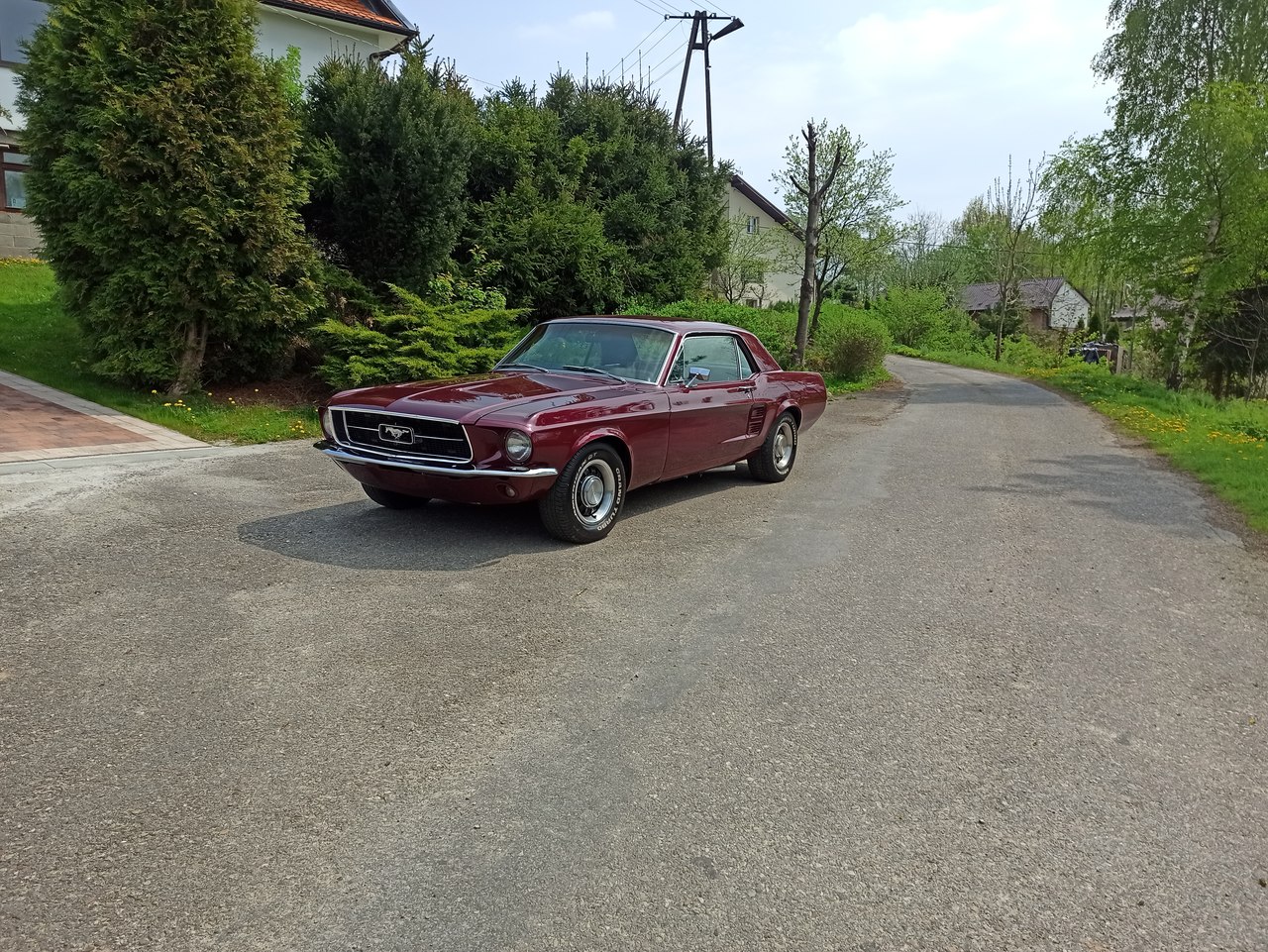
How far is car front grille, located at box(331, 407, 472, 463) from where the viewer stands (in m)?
5.45

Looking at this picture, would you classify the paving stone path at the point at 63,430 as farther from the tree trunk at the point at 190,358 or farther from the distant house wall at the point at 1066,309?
the distant house wall at the point at 1066,309

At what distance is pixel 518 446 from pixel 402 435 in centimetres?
82

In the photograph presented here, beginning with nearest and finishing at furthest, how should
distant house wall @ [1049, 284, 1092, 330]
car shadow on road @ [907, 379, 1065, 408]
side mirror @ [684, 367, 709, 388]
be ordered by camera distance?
side mirror @ [684, 367, 709, 388], car shadow on road @ [907, 379, 1065, 408], distant house wall @ [1049, 284, 1092, 330]

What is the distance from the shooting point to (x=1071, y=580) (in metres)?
5.70

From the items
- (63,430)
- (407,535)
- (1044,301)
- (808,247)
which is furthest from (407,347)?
(1044,301)

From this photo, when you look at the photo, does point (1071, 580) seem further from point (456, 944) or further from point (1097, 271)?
point (1097, 271)

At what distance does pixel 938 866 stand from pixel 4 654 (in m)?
3.82

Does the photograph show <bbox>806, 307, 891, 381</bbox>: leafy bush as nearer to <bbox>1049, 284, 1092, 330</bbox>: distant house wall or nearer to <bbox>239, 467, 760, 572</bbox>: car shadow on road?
<bbox>239, 467, 760, 572</bbox>: car shadow on road

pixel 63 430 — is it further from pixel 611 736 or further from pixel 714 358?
pixel 611 736

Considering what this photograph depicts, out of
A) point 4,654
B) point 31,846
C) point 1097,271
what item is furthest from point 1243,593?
point 1097,271

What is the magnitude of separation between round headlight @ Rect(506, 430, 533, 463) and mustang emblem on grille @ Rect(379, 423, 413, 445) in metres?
0.71

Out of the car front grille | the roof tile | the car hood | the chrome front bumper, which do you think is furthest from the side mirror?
the roof tile

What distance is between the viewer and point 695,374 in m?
7.00

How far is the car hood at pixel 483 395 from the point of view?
5.49m
